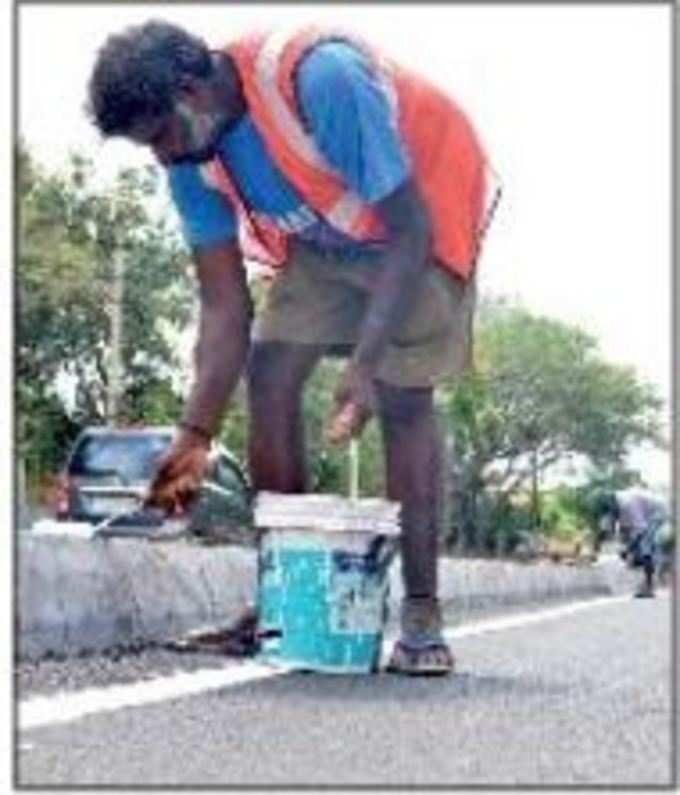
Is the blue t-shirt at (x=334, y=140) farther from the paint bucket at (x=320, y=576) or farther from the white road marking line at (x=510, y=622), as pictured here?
the white road marking line at (x=510, y=622)

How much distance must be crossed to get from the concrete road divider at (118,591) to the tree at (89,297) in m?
23.7

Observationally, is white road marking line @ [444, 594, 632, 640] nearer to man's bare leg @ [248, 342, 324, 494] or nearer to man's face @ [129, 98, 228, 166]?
man's bare leg @ [248, 342, 324, 494]

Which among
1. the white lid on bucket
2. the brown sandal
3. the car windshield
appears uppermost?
the car windshield

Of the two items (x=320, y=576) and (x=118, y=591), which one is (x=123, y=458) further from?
(x=320, y=576)

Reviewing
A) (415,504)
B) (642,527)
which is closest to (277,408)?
(415,504)

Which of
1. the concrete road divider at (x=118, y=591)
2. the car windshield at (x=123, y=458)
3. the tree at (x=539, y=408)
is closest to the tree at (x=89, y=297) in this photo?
the car windshield at (x=123, y=458)

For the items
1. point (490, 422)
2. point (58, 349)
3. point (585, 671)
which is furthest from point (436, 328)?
point (490, 422)

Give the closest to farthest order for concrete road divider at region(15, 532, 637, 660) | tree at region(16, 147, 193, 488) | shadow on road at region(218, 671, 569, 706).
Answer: shadow on road at region(218, 671, 569, 706)
concrete road divider at region(15, 532, 637, 660)
tree at region(16, 147, 193, 488)

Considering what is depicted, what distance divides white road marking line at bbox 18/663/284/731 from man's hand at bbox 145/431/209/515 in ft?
1.32

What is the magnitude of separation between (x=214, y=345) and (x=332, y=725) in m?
A: 1.58

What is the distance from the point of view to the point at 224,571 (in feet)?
23.0

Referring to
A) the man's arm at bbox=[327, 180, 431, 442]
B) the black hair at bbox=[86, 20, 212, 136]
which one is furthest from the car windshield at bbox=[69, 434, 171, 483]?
the black hair at bbox=[86, 20, 212, 136]

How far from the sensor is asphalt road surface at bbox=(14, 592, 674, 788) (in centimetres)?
349

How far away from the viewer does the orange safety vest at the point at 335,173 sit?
483 cm
